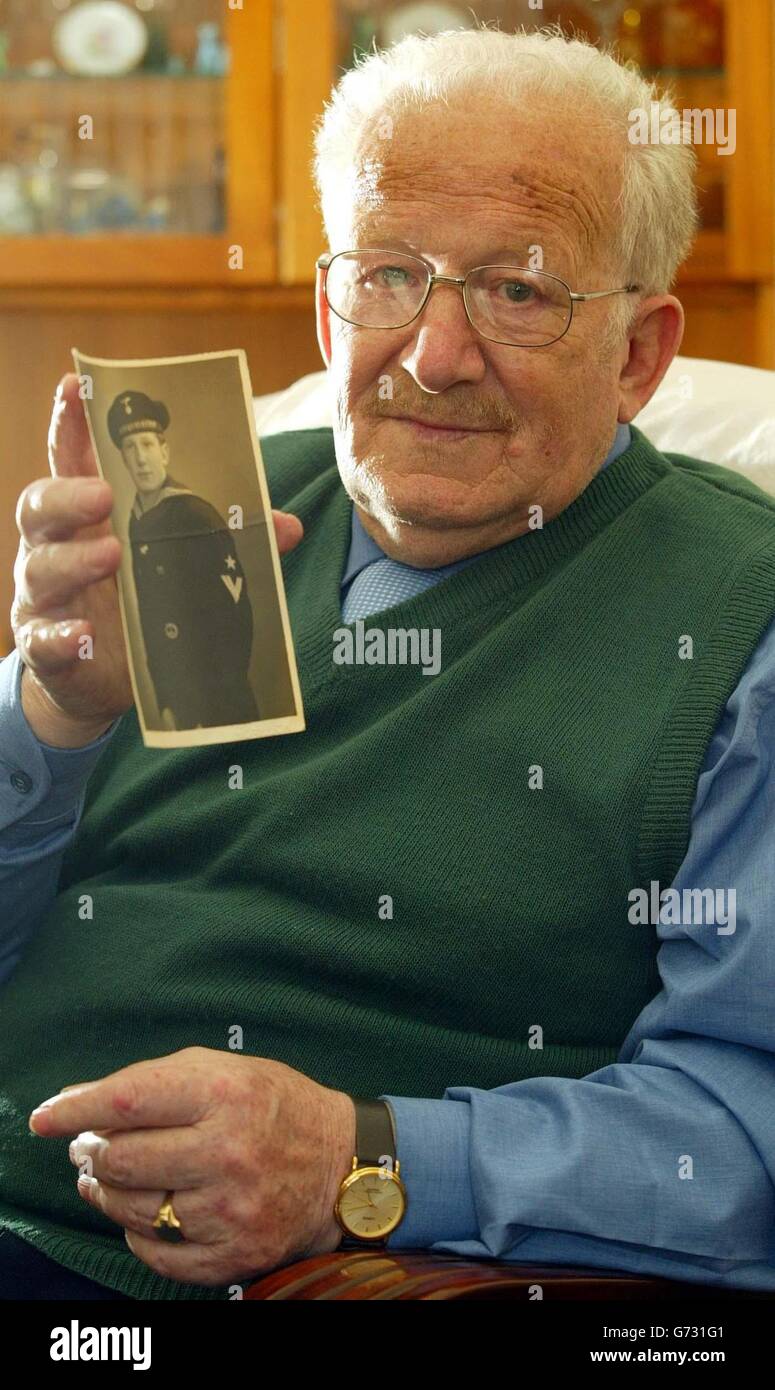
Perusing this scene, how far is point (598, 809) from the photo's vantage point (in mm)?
1098

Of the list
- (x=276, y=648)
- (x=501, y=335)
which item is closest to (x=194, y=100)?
(x=501, y=335)

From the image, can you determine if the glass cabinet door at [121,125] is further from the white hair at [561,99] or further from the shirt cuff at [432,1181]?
the shirt cuff at [432,1181]

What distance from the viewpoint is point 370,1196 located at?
3.26 feet

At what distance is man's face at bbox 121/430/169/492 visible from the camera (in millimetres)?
1039

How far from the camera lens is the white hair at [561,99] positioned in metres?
Answer: 1.18

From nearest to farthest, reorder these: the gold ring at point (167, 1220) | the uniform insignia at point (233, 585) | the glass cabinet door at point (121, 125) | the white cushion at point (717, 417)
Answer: the gold ring at point (167, 1220) < the uniform insignia at point (233, 585) < the white cushion at point (717, 417) < the glass cabinet door at point (121, 125)

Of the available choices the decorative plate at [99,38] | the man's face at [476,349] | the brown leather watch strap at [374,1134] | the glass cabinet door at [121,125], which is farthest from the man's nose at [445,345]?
the decorative plate at [99,38]

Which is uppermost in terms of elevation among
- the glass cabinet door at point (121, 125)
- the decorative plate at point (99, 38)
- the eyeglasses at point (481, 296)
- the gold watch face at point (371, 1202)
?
the decorative plate at point (99, 38)

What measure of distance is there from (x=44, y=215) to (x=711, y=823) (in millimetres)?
2056

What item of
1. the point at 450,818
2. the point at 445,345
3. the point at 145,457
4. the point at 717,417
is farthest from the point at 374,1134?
the point at 717,417

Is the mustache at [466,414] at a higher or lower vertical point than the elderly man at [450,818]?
higher

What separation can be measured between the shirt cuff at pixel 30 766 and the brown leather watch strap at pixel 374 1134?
1.11ft

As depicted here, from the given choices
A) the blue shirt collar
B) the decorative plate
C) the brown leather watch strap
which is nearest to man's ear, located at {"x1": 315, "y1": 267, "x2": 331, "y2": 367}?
the blue shirt collar
